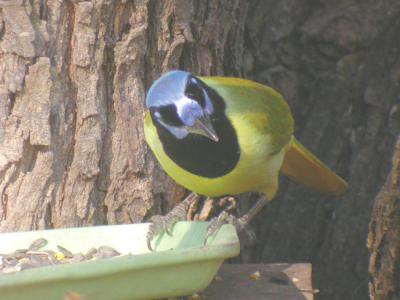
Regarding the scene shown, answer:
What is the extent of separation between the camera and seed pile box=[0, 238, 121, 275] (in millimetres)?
3363

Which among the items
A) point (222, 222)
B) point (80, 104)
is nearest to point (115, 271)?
point (222, 222)

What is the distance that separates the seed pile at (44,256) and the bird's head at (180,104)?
593 millimetres

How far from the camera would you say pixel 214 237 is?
3285 millimetres

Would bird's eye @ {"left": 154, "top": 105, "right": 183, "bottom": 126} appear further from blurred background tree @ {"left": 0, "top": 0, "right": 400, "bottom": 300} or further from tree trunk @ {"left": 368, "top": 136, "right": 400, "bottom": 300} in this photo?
tree trunk @ {"left": 368, "top": 136, "right": 400, "bottom": 300}

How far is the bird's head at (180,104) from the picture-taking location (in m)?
3.74

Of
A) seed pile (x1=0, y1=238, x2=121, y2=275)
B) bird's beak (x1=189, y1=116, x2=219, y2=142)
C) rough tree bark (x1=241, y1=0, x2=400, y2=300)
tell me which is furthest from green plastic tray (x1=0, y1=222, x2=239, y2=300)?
rough tree bark (x1=241, y1=0, x2=400, y2=300)

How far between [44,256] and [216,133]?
915 millimetres

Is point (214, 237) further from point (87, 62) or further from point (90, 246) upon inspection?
point (87, 62)

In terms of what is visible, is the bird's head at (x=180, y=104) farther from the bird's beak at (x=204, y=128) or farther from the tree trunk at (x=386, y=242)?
the tree trunk at (x=386, y=242)

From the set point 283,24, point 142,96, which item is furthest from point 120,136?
point 283,24

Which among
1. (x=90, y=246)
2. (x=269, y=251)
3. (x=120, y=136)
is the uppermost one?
(x=120, y=136)

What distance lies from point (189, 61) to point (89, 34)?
1.59 feet

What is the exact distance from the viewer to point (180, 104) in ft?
12.4

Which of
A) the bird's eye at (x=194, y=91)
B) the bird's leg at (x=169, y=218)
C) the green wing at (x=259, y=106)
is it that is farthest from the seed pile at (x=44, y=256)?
the green wing at (x=259, y=106)
